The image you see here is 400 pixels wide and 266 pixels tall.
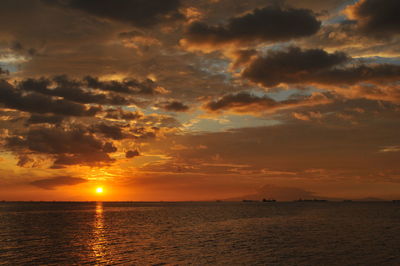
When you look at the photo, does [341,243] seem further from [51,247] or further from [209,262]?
[51,247]

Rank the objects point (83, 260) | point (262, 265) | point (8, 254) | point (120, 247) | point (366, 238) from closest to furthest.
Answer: point (262, 265), point (83, 260), point (8, 254), point (120, 247), point (366, 238)

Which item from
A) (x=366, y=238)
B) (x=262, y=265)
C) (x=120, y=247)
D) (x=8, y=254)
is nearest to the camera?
(x=262, y=265)

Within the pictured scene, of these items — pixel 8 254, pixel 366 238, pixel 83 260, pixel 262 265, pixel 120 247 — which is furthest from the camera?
pixel 366 238

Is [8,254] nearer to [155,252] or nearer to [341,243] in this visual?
[155,252]

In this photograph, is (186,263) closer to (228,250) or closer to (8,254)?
(228,250)

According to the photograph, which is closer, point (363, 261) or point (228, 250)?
point (363, 261)

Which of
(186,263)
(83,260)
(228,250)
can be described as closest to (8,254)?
(83,260)

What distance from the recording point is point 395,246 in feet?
197

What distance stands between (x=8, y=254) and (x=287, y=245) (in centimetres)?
4537

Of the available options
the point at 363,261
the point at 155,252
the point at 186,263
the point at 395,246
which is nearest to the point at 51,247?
the point at 155,252

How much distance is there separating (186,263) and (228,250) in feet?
39.4

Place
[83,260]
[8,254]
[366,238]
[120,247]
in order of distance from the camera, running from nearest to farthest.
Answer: [83,260]
[8,254]
[120,247]
[366,238]

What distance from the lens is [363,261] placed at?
4697cm

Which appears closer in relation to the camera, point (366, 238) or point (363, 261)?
point (363, 261)
